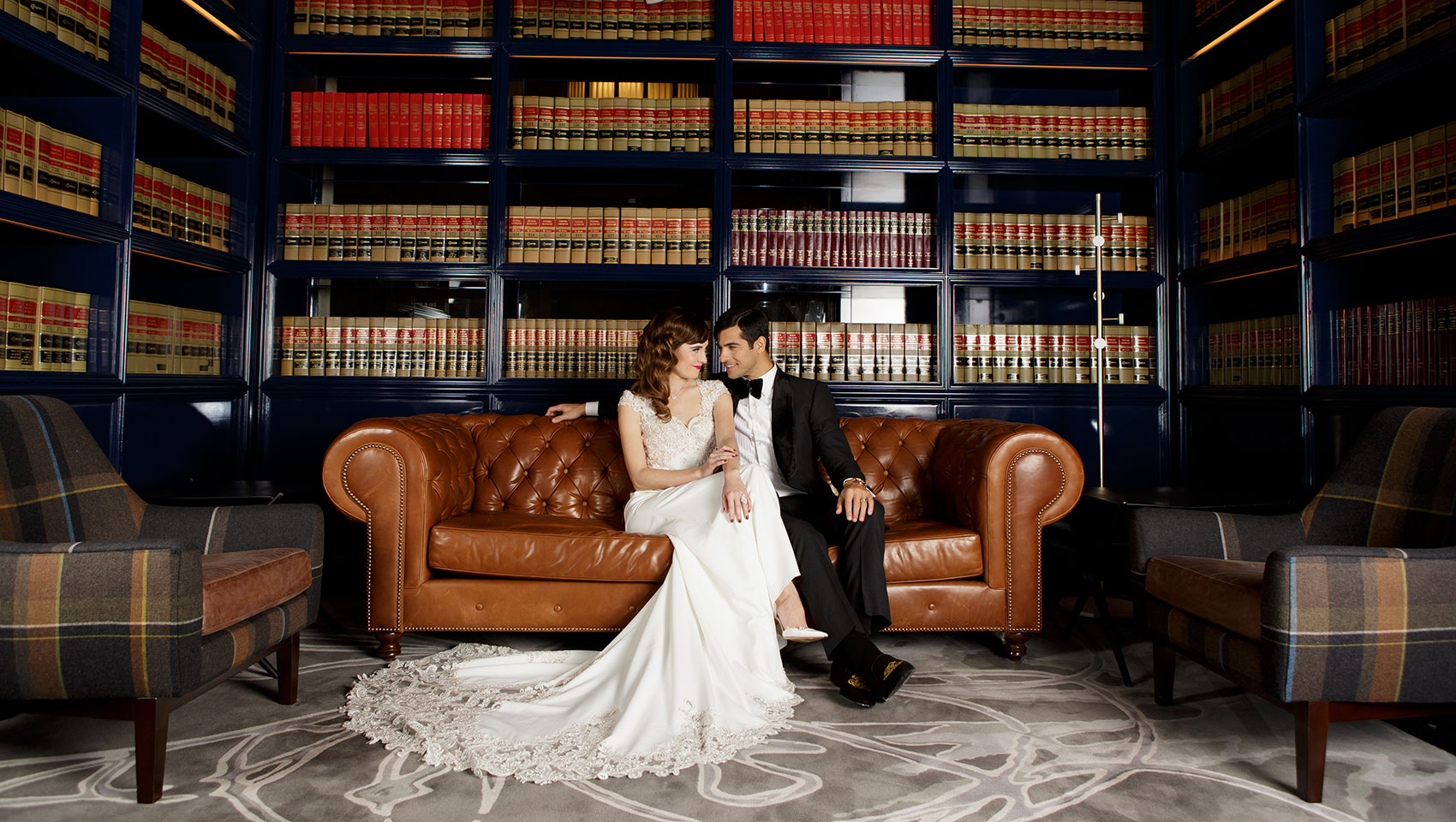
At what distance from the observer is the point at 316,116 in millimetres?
3648

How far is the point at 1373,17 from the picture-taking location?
2.60 meters

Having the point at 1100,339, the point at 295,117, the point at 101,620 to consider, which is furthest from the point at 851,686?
the point at 295,117

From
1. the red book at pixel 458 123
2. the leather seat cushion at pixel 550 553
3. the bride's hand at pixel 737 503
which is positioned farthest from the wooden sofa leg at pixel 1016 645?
the red book at pixel 458 123

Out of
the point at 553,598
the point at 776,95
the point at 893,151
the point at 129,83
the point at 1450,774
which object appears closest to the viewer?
the point at 1450,774

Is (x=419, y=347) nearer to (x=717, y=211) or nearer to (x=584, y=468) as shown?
(x=584, y=468)

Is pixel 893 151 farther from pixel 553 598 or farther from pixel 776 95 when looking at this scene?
pixel 553 598

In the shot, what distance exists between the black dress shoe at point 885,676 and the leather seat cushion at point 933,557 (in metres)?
0.40

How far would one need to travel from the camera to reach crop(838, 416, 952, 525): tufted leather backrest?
302 centimetres

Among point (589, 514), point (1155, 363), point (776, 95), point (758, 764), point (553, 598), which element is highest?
point (776, 95)

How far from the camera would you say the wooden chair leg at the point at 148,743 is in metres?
1.53

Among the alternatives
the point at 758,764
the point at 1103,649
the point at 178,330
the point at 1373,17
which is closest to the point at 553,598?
the point at 758,764

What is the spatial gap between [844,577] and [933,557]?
32cm

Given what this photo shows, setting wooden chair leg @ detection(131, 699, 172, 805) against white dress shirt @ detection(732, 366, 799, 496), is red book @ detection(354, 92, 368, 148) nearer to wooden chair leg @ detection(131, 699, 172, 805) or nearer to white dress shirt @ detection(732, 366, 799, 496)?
white dress shirt @ detection(732, 366, 799, 496)

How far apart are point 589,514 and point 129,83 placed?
88.5 inches
